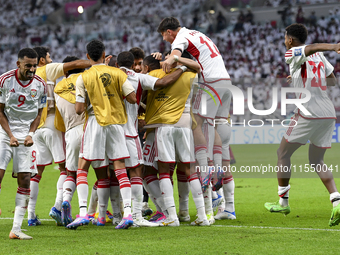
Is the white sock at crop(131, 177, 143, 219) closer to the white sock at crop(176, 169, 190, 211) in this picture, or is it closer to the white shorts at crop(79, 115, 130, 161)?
the white shorts at crop(79, 115, 130, 161)

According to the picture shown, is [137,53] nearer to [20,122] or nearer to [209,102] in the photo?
[209,102]

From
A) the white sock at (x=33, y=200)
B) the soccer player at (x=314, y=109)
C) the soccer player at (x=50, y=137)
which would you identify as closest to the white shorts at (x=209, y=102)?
the soccer player at (x=314, y=109)

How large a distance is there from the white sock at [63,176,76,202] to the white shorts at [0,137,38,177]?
2.04ft

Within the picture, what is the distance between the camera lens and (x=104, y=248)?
169 inches

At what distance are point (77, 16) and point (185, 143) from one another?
2739cm

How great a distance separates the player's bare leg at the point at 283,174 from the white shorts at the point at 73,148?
2.56 metres

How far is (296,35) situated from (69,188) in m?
3.34

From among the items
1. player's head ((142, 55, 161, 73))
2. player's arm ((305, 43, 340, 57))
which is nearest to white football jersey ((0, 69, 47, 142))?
player's head ((142, 55, 161, 73))

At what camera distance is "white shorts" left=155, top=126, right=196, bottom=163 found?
5.61 meters

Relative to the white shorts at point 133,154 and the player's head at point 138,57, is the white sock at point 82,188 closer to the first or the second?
the white shorts at point 133,154

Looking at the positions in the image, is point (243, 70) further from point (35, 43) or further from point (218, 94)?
point (218, 94)

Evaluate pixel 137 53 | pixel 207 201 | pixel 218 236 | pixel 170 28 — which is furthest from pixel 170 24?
pixel 218 236

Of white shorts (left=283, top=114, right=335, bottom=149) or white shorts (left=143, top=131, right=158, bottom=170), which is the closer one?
white shorts (left=283, top=114, right=335, bottom=149)

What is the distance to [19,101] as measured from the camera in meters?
5.09
